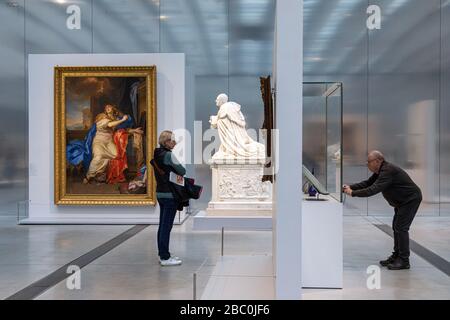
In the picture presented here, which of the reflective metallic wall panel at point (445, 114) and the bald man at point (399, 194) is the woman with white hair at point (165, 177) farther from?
the reflective metallic wall panel at point (445, 114)

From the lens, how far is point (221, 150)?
11242mm

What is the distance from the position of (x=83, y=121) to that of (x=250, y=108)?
4547mm

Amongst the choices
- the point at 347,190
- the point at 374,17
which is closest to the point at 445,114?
the point at 374,17

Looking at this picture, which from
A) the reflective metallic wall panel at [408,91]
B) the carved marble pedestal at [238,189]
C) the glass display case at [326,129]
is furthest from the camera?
the reflective metallic wall panel at [408,91]

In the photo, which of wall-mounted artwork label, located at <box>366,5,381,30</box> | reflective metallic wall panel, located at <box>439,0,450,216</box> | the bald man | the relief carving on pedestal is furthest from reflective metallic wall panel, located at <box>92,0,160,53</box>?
the bald man

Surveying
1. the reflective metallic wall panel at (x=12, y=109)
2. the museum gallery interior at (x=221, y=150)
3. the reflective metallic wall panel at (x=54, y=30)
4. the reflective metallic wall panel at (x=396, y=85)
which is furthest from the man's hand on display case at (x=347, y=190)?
the reflective metallic wall panel at (x=12, y=109)

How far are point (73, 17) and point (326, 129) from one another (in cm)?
943

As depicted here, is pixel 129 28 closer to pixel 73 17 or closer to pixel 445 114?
pixel 73 17

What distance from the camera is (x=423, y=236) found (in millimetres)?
9852

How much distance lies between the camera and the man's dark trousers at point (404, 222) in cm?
662

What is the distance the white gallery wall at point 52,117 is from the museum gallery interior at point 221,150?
0.11ft

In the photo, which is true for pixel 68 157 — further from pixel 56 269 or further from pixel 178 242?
pixel 56 269

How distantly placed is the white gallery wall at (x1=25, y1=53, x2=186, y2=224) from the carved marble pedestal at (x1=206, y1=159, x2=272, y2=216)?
5.29 ft
